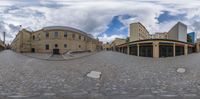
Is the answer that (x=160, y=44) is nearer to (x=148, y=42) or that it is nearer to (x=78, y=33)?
(x=148, y=42)

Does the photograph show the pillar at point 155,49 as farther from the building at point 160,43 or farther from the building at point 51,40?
the building at point 51,40

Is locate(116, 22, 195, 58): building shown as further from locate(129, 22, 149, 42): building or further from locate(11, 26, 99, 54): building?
locate(11, 26, 99, 54): building

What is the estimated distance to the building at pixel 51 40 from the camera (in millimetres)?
9038

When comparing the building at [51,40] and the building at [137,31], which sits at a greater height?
the building at [137,31]

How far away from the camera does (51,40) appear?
10.9m

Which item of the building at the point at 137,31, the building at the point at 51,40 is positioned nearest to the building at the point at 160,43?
the building at the point at 137,31

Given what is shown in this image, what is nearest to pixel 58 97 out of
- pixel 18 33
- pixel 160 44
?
pixel 18 33

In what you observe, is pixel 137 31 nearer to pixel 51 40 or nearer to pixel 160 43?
pixel 160 43

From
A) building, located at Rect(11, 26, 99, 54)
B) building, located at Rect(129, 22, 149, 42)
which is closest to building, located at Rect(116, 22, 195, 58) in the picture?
building, located at Rect(129, 22, 149, 42)

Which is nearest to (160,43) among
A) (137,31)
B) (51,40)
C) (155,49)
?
(155,49)

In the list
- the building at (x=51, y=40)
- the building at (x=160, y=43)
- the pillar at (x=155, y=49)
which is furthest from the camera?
the pillar at (x=155, y=49)

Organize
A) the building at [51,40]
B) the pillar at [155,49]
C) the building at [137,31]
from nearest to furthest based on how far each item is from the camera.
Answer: the building at [51,40]
the building at [137,31]
the pillar at [155,49]

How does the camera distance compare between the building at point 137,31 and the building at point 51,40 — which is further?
the building at point 137,31

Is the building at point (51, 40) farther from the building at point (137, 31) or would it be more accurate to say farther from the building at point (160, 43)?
the building at point (160, 43)
